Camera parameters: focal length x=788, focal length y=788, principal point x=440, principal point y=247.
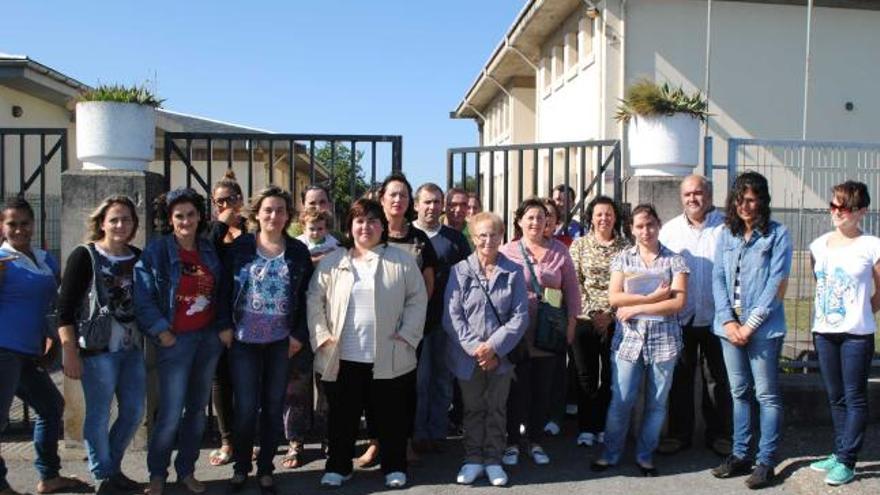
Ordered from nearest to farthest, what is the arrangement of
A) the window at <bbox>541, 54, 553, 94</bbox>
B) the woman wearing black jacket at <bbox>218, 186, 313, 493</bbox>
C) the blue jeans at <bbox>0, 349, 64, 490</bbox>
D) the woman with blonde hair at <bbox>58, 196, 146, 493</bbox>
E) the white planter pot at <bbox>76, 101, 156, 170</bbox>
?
the woman with blonde hair at <bbox>58, 196, 146, 493</bbox> → the woman wearing black jacket at <bbox>218, 186, 313, 493</bbox> → the blue jeans at <bbox>0, 349, 64, 490</bbox> → the white planter pot at <bbox>76, 101, 156, 170</bbox> → the window at <bbox>541, 54, 553, 94</bbox>

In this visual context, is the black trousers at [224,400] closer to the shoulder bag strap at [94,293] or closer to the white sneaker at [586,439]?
the shoulder bag strap at [94,293]

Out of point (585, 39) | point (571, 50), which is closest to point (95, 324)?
point (585, 39)

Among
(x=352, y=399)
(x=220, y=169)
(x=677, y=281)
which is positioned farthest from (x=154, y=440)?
(x=220, y=169)

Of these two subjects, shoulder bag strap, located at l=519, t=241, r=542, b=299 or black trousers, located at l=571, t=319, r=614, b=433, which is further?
black trousers, located at l=571, t=319, r=614, b=433

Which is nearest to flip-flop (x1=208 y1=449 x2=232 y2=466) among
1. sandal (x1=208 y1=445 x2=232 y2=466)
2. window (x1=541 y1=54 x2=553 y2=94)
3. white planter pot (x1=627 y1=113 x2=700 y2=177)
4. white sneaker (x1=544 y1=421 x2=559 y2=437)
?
sandal (x1=208 y1=445 x2=232 y2=466)

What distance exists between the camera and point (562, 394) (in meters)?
6.07

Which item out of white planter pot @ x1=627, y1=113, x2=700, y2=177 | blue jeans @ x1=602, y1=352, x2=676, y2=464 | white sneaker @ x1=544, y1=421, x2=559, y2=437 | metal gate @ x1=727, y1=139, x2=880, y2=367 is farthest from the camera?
metal gate @ x1=727, y1=139, x2=880, y2=367

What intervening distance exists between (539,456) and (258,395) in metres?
1.94

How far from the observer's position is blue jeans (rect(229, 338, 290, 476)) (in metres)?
4.73

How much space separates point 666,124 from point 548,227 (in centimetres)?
126

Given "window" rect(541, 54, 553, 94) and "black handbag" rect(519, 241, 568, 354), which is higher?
"window" rect(541, 54, 553, 94)

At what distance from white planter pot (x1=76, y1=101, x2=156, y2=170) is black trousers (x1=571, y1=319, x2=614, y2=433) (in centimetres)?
345

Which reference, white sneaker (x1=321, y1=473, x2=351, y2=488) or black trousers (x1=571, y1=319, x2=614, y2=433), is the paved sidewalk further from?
black trousers (x1=571, y1=319, x2=614, y2=433)

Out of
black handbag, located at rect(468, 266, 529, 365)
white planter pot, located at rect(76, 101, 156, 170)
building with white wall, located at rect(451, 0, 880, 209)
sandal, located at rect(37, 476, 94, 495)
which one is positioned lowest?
sandal, located at rect(37, 476, 94, 495)
